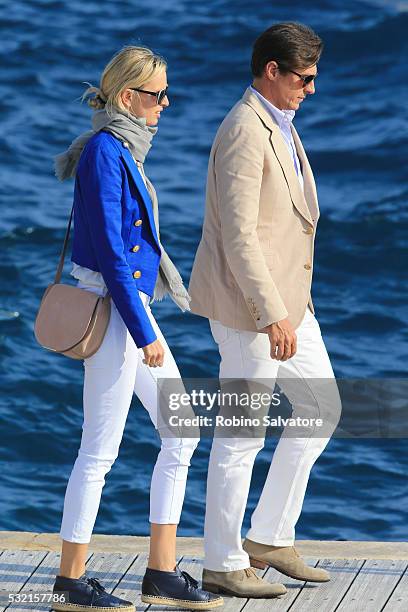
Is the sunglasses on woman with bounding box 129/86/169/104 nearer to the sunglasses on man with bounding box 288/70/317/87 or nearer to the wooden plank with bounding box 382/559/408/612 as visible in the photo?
the sunglasses on man with bounding box 288/70/317/87

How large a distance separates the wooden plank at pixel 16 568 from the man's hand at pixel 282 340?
3.77 ft

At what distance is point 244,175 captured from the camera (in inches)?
182

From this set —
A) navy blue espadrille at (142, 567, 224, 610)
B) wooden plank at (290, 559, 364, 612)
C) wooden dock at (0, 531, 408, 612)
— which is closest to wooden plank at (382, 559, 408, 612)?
wooden dock at (0, 531, 408, 612)

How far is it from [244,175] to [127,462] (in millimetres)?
4206

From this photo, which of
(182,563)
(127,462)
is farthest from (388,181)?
(182,563)

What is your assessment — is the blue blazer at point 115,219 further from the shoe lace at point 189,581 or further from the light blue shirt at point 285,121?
the shoe lace at point 189,581

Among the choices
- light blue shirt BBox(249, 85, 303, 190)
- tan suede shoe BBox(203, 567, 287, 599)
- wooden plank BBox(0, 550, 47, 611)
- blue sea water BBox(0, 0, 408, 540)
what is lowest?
blue sea water BBox(0, 0, 408, 540)

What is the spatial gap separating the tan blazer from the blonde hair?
32 centimetres

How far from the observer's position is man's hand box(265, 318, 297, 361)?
15.3ft

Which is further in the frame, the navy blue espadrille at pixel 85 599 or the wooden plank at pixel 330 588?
the wooden plank at pixel 330 588

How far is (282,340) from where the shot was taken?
4656 mm

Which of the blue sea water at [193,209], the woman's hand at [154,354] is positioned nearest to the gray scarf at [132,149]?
the woman's hand at [154,354]

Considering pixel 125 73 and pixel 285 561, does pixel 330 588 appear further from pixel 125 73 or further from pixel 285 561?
pixel 125 73

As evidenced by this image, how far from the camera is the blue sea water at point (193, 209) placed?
27.3 feet
